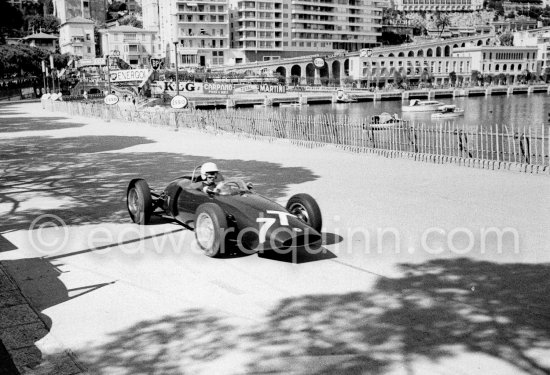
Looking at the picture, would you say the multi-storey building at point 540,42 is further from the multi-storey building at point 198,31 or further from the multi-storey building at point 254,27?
the multi-storey building at point 198,31

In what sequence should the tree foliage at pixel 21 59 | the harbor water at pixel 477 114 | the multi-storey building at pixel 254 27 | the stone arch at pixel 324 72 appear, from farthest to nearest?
the stone arch at pixel 324 72, the multi-storey building at pixel 254 27, the tree foliage at pixel 21 59, the harbor water at pixel 477 114

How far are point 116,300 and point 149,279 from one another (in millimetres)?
826

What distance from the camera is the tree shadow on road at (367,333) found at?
226 inches

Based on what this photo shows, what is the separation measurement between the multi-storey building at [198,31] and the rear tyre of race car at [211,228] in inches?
4574

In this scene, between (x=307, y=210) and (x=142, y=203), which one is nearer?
(x=307, y=210)

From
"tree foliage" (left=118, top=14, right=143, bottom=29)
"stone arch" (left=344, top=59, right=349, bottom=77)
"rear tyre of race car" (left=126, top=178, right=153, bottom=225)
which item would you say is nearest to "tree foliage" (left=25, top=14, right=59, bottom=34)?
"tree foliage" (left=118, top=14, right=143, bottom=29)

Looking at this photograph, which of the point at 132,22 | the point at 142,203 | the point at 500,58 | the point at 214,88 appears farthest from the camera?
Answer: the point at 132,22

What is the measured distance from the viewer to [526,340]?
6.12 meters

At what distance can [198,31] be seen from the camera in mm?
126250

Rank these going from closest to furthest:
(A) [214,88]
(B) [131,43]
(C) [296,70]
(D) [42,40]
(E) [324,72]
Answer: (A) [214,88] → (B) [131,43] → (D) [42,40] → (C) [296,70] → (E) [324,72]

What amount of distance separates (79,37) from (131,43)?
11996mm

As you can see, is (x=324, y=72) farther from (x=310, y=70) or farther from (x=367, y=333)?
(x=367, y=333)

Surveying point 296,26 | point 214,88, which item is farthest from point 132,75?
point 296,26

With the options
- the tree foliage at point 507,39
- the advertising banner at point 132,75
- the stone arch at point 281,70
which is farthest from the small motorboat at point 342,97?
the tree foliage at point 507,39
